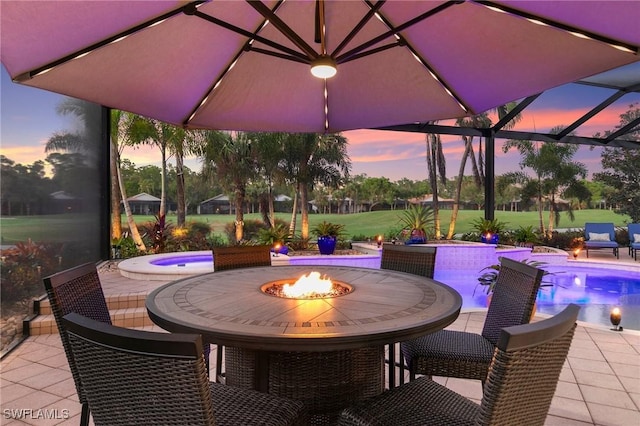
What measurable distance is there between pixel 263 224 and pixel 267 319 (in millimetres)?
Answer: 9768

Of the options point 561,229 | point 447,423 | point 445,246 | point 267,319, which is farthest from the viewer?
point 561,229

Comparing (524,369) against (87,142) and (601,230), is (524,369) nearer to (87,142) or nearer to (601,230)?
(87,142)

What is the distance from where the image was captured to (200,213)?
10.7 m

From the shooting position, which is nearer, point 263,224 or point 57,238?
point 57,238

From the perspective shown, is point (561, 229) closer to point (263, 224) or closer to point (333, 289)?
point (263, 224)

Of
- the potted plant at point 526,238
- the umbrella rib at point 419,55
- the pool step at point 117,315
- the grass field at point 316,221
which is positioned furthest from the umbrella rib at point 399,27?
the potted plant at point 526,238

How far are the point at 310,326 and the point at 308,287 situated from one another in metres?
0.73

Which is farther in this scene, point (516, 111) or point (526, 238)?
point (526, 238)

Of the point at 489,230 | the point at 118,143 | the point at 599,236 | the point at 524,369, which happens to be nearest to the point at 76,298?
the point at 524,369

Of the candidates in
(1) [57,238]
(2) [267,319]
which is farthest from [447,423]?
(1) [57,238]

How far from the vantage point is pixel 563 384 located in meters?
2.79

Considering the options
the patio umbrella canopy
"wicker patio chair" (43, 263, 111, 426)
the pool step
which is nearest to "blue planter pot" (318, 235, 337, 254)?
the pool step

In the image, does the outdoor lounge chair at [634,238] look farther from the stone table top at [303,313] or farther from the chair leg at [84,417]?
the chair leg at [84,417]

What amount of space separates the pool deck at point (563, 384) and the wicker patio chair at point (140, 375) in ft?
5.37
